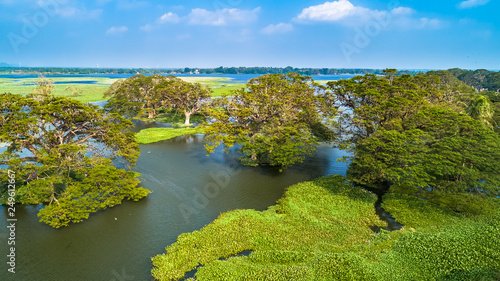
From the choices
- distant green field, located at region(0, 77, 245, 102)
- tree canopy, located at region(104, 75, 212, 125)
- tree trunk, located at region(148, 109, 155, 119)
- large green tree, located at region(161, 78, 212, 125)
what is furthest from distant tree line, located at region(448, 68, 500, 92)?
tree trunk, located at region(148, 109, 155, 119)

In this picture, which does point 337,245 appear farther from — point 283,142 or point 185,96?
point 185,96

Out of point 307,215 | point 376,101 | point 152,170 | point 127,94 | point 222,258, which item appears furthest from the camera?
point 127,94

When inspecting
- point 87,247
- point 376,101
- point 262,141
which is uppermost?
point 376,101

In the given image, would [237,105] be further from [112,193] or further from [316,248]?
[316,248]

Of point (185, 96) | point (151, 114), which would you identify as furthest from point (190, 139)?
point (151, 114)

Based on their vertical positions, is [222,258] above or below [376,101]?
below

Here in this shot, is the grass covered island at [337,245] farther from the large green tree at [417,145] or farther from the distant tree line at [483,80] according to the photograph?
the distant tree line at [483,80]

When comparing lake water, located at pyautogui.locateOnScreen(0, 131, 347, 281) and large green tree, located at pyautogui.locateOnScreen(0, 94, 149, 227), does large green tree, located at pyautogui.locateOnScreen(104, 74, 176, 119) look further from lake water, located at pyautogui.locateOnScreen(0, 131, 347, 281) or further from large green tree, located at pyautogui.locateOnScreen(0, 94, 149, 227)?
large green tree, located at pyautogui.locateOnScreen(0, 94, 149, 227)

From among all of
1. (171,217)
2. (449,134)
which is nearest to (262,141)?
(171,217)
